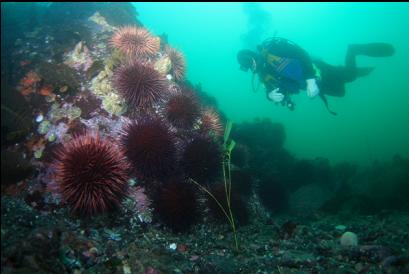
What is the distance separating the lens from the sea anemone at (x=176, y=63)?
8323 millimetres

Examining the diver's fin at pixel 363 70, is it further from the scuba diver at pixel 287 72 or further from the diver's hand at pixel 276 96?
the diver's hand at pixel 276 96

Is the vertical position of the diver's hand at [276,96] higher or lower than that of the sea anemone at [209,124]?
higher

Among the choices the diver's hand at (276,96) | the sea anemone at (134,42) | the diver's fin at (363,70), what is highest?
the diver's fin at (363,70)

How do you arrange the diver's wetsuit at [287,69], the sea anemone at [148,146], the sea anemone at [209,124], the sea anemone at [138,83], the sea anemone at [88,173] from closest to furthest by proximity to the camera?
1. the sea anemone at [88,173]
2. the sea anemone at [148,146]
3. the sea anemone at [138,83]
4. the sea anemone at [209,124]
5. the diver's wetsuit at [287,69]

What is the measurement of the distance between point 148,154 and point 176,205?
105 centimetres

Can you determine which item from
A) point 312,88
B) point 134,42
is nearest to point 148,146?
point 134,42

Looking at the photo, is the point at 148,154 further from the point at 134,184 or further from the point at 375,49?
the point at 375,49

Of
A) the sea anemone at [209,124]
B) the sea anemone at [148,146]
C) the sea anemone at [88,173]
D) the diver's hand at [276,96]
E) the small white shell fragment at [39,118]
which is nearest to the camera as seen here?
the sea anemone at [88,173]

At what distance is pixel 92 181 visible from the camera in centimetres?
434

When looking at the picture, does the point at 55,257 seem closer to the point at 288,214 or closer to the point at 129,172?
the point at 129,172

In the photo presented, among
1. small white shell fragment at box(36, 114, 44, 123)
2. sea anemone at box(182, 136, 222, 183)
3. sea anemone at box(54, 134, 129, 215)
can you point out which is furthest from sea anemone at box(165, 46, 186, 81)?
sea anemone at box(54, 134, 129, 215)

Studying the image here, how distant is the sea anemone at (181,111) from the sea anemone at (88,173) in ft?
6.95

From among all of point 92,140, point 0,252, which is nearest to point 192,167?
point 92,140

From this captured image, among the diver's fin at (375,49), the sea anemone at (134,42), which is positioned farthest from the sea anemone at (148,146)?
the diver's fin at (375,49)
